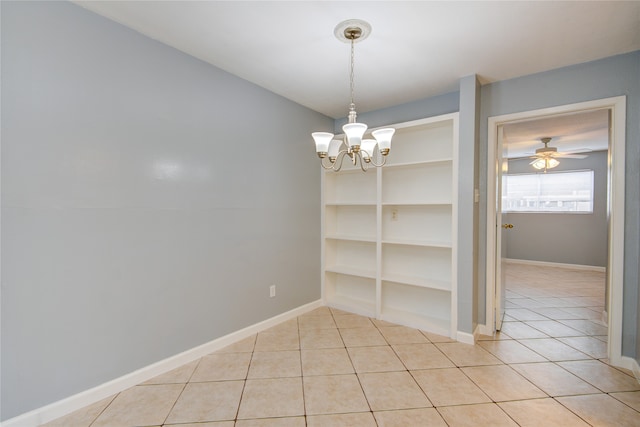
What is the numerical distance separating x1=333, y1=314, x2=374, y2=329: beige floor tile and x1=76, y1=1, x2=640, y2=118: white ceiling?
2.47 meters

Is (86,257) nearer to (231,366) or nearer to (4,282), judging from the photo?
(4,282)

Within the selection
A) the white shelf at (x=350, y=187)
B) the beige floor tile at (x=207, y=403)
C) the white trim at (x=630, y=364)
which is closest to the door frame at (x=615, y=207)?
the white trim at (x=630, y=364)

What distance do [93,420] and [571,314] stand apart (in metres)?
4.64

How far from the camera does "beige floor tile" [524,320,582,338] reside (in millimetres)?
2895

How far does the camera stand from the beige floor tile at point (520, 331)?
2.85 metres

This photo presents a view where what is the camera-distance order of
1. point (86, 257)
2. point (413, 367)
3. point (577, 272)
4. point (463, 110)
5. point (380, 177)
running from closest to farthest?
1. point (86, 257)
2. point (413, 367)
3. point (463, 110)
4. point (380, 177)
5. point (577, 272)

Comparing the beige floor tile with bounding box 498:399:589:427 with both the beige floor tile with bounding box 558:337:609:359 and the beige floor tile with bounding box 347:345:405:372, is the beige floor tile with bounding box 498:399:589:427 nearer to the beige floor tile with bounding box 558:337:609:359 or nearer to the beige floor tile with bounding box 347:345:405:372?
the beige floor tile with bounding box 347:345:405:372

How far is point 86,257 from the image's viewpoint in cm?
180

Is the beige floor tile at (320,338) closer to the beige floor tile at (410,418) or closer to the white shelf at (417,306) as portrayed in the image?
the white shelf at (417,306)

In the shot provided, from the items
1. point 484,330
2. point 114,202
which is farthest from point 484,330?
point 114,202

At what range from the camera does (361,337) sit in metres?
2.83

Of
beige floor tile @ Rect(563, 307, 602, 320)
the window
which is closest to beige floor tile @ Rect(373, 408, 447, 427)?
beige floor tile @ Rect(563, 307, 602, 320)

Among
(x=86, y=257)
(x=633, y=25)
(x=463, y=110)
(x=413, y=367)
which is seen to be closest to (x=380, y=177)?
(x=463, y=110)

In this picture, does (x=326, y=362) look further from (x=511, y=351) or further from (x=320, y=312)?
(x=511, y=351)
